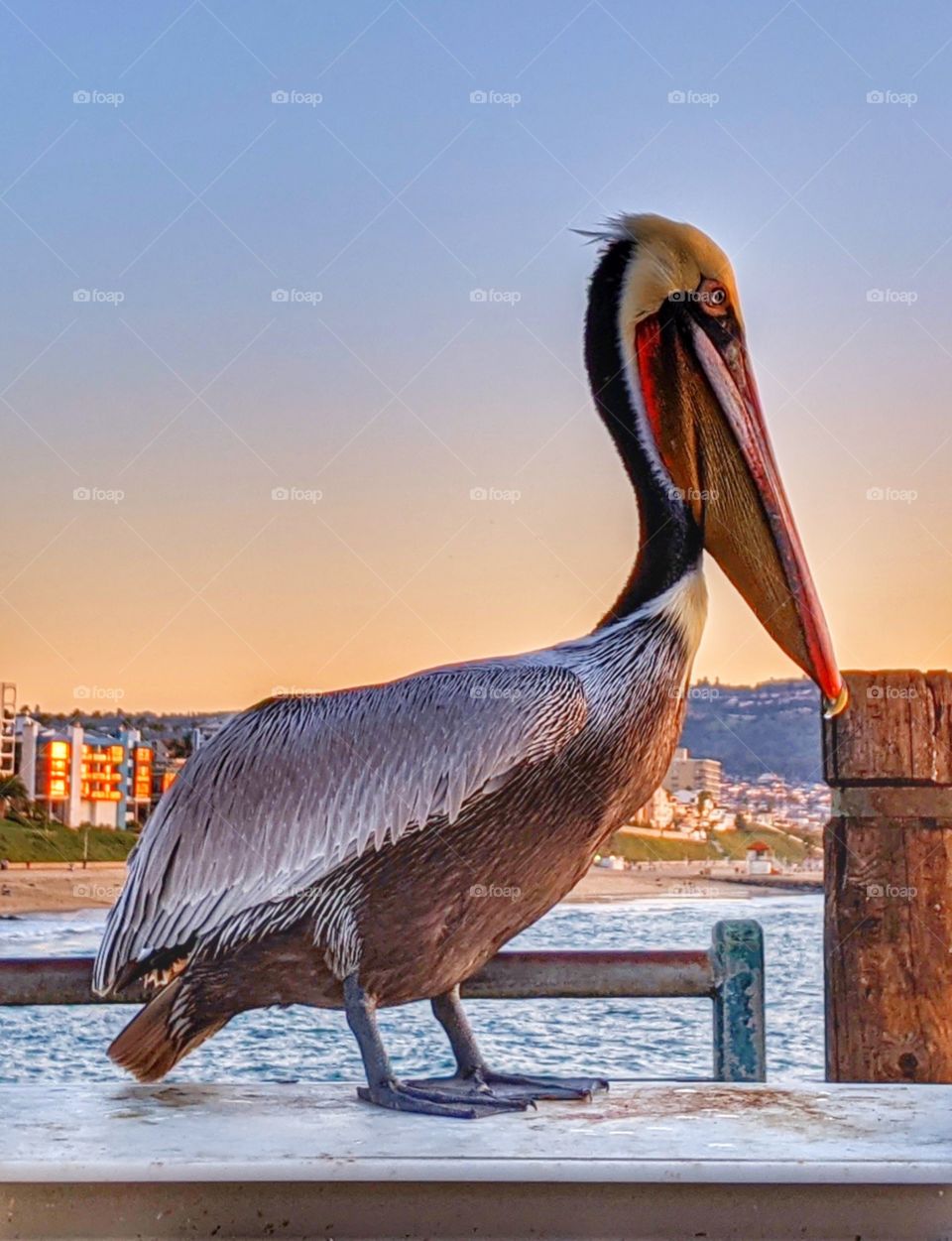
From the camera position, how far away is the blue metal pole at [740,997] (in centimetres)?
383

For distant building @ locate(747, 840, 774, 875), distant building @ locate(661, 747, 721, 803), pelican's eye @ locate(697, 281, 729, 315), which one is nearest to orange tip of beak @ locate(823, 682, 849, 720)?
distant building @ locate(661, 747, 721, 803)

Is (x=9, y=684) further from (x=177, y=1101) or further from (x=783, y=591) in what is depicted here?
(x=783, y=591)

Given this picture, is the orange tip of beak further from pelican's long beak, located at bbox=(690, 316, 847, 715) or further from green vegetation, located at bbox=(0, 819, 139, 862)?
green vegetation, located at bbox=(0, 819, 139, 862)

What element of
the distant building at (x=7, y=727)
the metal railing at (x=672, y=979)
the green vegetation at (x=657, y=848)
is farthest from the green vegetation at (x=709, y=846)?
the distant building at (x=7, y=727)

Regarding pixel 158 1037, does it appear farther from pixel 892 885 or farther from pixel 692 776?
pixel 892 885

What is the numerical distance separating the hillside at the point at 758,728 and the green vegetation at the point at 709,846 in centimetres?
20

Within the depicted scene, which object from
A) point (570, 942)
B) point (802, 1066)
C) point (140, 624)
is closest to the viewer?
point (140, 624)

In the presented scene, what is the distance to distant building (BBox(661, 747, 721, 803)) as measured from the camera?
4105 millimetres

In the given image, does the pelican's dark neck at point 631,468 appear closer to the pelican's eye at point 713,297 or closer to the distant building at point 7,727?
the pelican's eye at point 713,297

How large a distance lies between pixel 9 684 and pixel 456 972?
160 centimetres

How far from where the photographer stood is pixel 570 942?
4926mm

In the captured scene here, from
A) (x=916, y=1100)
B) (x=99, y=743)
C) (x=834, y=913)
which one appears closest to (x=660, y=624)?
(x=834, y=913)

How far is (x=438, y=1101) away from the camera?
3.49m

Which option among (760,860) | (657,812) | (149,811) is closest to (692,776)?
(657,812)
